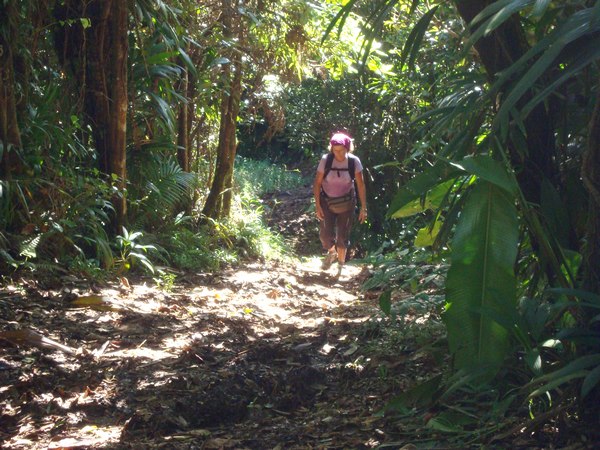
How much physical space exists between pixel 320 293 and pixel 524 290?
4.17m

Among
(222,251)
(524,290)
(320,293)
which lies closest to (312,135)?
(222,251)

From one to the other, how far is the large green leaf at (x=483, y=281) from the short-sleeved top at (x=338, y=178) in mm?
5740

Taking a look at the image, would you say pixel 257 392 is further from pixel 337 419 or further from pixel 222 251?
pixel 222 251

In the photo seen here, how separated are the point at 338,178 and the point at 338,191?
18 centimetres

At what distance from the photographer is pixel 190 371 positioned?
189 inches

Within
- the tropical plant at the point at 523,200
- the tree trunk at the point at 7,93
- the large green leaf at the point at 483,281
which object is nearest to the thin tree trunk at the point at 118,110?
the tree trunk at the point at 7,93

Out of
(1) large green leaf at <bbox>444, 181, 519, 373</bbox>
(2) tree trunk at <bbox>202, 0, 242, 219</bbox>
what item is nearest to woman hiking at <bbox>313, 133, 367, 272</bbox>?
(2) tree trunk at <bbox>202, 0, 242, 219</bbox>

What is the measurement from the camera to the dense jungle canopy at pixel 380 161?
314cm

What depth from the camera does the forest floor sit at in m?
3.88

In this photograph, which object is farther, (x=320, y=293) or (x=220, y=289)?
(x=320, y=293)

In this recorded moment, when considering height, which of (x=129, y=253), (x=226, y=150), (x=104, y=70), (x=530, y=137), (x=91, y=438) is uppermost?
(x=104, y=70)

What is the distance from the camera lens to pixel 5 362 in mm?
4574

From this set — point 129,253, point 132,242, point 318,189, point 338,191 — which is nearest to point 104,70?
point 132,242

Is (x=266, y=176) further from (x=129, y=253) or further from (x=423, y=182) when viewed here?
(x=423, y=182)
